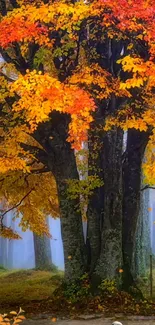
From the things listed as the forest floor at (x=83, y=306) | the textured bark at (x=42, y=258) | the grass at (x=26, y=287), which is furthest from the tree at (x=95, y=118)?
the textured bark at (x=42, y=258)

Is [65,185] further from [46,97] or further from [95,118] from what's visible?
[46,97]

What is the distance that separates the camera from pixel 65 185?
1288 centimetres

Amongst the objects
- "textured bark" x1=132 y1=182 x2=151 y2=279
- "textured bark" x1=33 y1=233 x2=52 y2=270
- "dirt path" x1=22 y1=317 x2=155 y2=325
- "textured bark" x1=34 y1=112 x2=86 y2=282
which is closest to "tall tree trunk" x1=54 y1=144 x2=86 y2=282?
"textured bark" x1=34 y1=112 x2=86 y2=282

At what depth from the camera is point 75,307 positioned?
11.3 m

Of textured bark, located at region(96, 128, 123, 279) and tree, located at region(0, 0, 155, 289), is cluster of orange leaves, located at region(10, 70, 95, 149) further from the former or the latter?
textured bark, located at region(96, 128, 123, 279)

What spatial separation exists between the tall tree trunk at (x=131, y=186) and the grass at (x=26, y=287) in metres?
3.13

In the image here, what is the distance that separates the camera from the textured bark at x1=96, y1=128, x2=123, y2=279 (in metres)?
12.1

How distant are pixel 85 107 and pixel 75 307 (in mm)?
5242

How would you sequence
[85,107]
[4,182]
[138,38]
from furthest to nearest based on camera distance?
[4,182] → [138,38] → [85,107]

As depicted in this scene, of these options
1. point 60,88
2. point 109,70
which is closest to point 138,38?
point 109,70

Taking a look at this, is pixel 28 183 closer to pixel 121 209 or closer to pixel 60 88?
pixel 121 209

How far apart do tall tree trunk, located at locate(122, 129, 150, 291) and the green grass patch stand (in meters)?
3.28

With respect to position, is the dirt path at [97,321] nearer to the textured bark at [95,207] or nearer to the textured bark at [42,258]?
the textured bark at [95,207]

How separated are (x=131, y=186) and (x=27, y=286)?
286 inches
